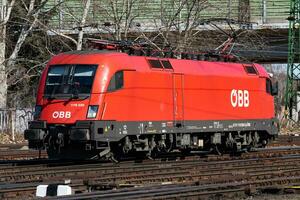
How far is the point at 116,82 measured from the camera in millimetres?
19594

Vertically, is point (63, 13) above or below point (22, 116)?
above

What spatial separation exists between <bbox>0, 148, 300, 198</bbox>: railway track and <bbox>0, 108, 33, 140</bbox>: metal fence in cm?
1436

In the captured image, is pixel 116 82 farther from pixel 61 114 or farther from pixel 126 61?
pixel 61 114

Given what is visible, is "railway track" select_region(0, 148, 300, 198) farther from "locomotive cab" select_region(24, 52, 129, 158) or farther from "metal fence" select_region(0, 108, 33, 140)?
"metal fence" select_region(0, 108, 33, 140)

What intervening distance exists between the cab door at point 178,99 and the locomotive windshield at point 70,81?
3259mm

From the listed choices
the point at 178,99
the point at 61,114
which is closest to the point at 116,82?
the point at 61,114

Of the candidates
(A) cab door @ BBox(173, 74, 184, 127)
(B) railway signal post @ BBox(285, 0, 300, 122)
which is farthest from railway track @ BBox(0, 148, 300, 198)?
(B) railway signal post @ BBox(285, 0, 300, 122)

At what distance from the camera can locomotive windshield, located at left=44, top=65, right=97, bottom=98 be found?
63.5 ft

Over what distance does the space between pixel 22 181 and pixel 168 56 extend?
828 cm

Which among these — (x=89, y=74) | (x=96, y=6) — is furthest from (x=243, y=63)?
(x=96, y=6)

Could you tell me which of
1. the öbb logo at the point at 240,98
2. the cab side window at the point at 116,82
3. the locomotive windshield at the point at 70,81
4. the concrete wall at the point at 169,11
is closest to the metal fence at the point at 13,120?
the concrete wall at the point at 169,11

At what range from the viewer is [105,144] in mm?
19234

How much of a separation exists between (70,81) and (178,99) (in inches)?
153

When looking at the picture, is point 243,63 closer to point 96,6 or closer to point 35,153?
point 35,153
